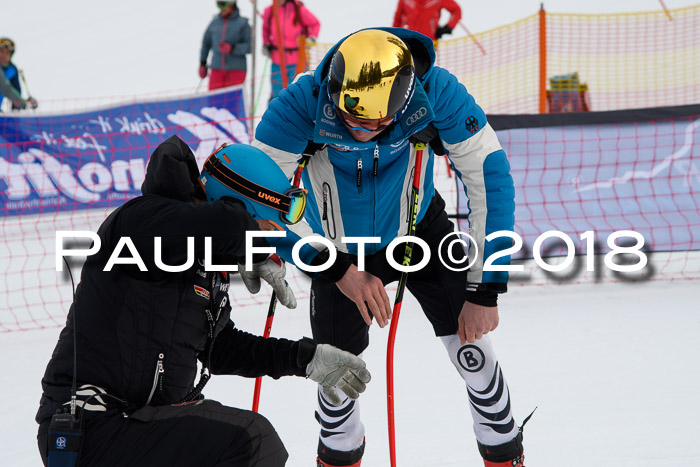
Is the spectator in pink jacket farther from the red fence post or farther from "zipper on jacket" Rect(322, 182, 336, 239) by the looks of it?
"zipper on jacket" Rect(322, 182, 336, 239)

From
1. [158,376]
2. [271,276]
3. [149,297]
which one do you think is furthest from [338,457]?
[149,297]

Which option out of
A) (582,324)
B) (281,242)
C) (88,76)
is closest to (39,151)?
(582,324)

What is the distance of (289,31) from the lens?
10.9 metres

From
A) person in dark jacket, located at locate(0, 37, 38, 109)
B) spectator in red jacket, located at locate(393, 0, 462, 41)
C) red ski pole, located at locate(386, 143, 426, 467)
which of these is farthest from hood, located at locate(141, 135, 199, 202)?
person in dark jacket, located at locate(0, 37, 38, 109)

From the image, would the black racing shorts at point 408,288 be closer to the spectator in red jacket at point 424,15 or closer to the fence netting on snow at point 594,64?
the spectator in red jacket at point 424,15

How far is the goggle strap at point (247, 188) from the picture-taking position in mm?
2086

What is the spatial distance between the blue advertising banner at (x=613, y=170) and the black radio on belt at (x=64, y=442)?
499 centimetres

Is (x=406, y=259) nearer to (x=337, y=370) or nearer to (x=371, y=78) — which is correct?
(x=337, y=370)

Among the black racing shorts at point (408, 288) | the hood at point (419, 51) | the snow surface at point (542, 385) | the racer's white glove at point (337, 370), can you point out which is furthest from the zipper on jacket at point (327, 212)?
the snow surface at point (542, 385)

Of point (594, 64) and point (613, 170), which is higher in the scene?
point (594, 64)

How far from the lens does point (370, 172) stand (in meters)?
2.94

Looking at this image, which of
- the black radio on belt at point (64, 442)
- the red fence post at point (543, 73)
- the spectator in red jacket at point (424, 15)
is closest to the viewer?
the black radio on belt at point (64, 442)

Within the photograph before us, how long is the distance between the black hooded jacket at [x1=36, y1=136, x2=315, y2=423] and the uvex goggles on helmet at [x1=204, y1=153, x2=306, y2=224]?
5 cm

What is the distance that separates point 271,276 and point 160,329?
392 mm
